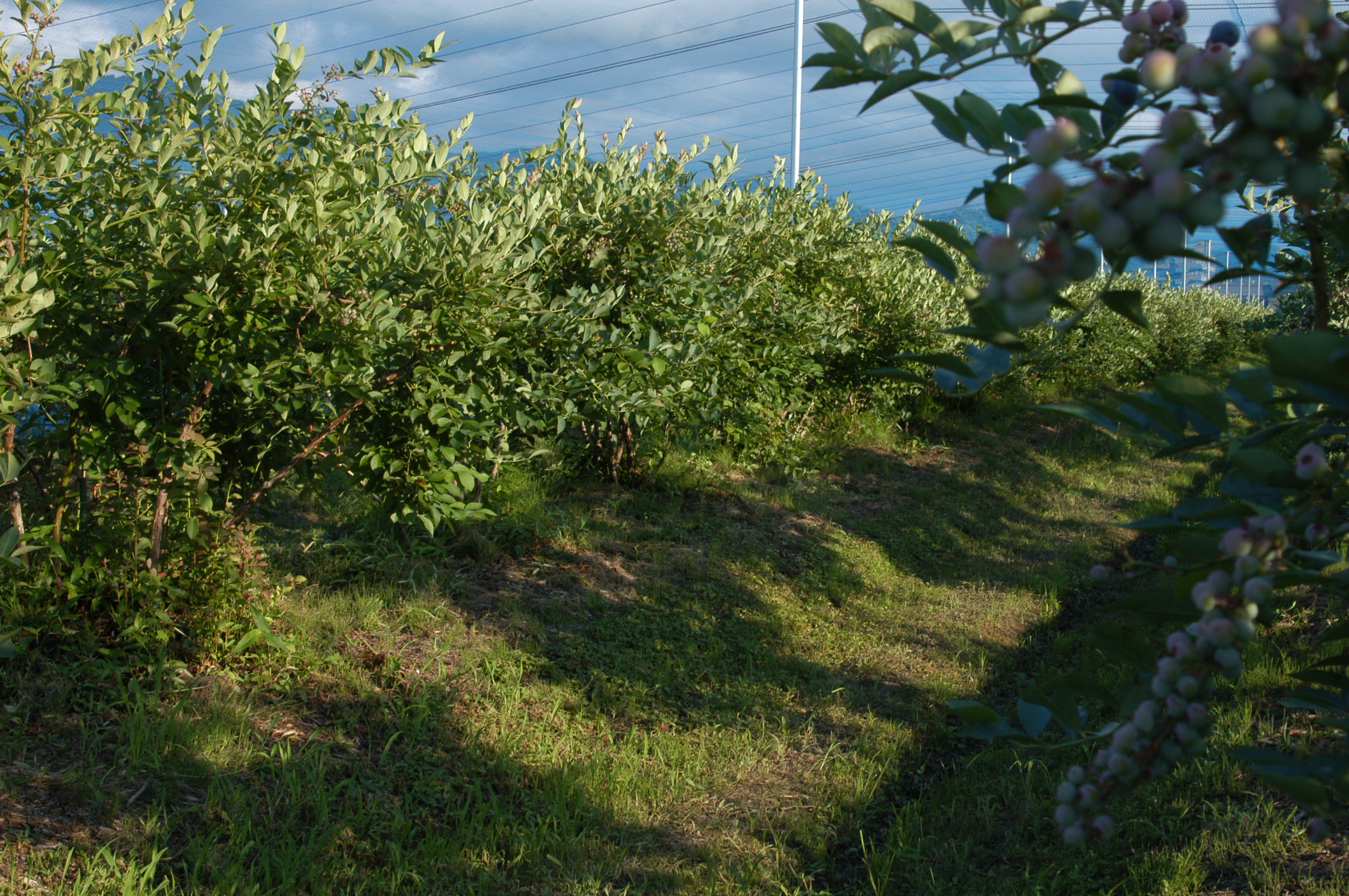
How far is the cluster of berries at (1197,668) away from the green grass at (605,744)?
220cm

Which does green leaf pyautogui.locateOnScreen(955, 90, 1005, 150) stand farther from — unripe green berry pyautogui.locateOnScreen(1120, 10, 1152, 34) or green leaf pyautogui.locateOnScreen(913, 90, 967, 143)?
unripe green berry pyautogui.locateOnScreen(1120, 10, 1152, 34)

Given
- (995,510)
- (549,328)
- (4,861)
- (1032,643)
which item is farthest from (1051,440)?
(4,861)

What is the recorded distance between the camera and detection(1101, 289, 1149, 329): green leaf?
92 centimetres

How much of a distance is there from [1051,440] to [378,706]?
8.49 meters

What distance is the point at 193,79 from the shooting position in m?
3.21

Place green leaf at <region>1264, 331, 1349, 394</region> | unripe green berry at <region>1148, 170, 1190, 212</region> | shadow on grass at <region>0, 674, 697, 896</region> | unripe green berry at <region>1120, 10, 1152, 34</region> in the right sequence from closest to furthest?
unripe green berry at <region>1148, 170, 1190, 212</region> → green leaf at <region>1264, 331, 1349, 394</region> → unripe green berry at <region>1120, 10, 1152, 34</region> → shadow on grass at <region>0, 674, 697, 896</region>

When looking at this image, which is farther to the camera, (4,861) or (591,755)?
(591,755)

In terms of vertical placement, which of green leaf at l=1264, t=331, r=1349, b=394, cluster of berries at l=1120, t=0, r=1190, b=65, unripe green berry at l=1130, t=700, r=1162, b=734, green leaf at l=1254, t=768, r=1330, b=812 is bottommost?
green leaf at l=1254, t=768, r=1330, b=812

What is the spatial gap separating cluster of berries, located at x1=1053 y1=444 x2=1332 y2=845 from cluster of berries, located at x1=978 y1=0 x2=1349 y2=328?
12.0 inches

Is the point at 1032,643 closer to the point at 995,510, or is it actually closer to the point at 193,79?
the point at 995,510

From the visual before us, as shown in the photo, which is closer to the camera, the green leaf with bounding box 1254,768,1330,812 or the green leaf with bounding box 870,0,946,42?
the green leaf with bounding box 1254,768,1330,812

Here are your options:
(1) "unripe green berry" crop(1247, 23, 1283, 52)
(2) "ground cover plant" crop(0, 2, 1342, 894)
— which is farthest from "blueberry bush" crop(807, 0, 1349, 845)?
(2) "ground cover plant" crop(0, 2, 1342, 894)

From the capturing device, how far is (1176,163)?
2.05 feet

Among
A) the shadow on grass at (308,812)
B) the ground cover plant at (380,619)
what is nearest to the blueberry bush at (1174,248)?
the ground cover plant at (380,619)
